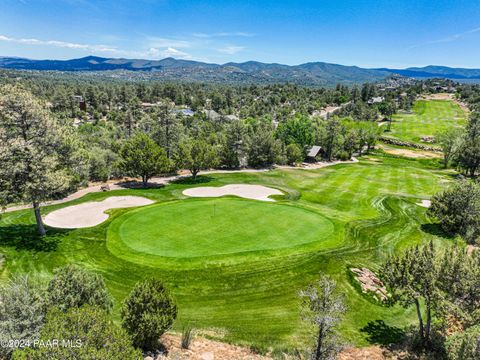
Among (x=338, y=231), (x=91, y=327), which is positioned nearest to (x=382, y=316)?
(x=338, y=231)

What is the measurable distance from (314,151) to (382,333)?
62.8 meters

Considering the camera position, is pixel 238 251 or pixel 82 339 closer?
pixel 82 339

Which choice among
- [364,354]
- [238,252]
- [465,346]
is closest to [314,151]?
[238,252]

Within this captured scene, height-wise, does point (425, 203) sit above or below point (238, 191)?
above

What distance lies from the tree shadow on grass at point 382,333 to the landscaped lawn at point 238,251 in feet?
0.95

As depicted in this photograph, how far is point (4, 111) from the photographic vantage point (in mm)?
24312

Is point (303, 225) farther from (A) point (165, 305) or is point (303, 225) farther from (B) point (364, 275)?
(A) point (165, 305)

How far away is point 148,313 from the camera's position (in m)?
13.3

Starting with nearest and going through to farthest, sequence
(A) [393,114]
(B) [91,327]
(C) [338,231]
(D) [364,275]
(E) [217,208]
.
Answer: (B) [91,327], (D) [364,275], (C) [338,231], (E) [217,208], (A) [393,114]

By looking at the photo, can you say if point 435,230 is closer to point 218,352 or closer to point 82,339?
point 218,352

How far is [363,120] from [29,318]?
15056 cm

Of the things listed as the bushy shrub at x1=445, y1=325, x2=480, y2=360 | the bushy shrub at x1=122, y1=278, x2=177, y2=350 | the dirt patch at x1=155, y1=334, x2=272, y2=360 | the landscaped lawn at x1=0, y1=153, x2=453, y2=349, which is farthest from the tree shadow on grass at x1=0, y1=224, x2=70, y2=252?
the bushy shrub at x1=445, y1=325, x2=480, y2=360

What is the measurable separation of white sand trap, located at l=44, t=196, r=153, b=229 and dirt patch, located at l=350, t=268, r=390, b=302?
971 inches

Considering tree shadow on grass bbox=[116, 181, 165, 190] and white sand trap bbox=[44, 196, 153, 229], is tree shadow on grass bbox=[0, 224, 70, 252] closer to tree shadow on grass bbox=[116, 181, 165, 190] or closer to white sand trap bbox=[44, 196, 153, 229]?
white sand trap bbox=[44, 196, 153, 229]
